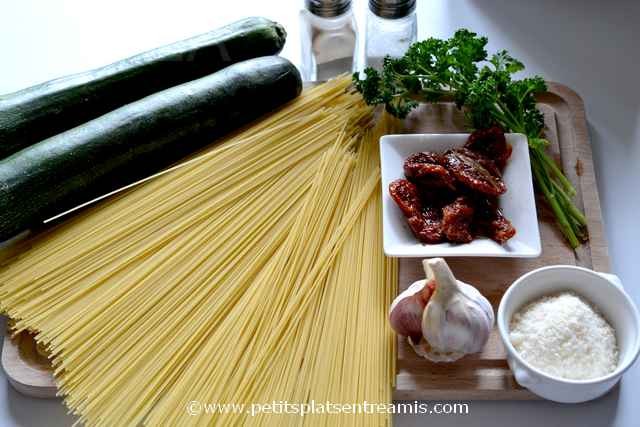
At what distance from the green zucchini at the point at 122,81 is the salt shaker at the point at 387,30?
0.80ft

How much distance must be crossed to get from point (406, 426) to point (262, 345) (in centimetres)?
31

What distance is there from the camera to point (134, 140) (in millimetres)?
1637

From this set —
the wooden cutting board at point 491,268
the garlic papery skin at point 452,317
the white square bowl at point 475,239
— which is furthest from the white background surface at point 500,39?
the garlic papery skin at point 452,317

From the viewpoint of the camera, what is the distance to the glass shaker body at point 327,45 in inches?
71.0

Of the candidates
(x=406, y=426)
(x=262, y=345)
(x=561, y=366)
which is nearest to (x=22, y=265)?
(x=262, y=345)

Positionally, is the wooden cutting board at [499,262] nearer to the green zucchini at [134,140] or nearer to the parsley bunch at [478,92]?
the parsley bunch at [478,92]

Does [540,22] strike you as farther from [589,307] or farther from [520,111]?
[589,307]

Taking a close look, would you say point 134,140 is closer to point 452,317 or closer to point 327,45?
point 327,45

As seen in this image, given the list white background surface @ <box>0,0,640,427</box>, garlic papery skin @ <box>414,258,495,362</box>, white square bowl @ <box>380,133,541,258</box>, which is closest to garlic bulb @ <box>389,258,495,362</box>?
garlic papery skin @ <box>414,258,495,362</box>

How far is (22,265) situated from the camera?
1.51 m

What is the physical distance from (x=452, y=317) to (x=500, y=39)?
3.24 feet

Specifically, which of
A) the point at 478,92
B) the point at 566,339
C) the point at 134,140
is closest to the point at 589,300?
the point at 566,339

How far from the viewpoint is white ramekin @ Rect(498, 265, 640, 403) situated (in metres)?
1.23

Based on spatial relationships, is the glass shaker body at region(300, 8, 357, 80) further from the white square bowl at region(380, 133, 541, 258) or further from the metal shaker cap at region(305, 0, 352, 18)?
the white square bowl at region(380, 133, 541, 258)
